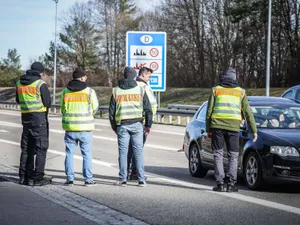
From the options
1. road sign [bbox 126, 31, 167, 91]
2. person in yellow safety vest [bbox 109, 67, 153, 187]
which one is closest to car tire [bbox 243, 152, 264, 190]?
person in yellow safety vest [bbox 109, 67, 153, 187]

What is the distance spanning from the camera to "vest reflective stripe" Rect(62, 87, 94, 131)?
10.6 m

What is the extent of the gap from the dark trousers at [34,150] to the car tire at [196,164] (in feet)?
8.56

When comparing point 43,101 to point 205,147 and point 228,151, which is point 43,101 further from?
point 228,151

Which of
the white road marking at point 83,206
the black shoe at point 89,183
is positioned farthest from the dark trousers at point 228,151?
the white road marking at point 83,206

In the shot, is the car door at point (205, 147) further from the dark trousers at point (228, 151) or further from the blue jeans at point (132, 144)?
the blue jeans at point (132, 144)

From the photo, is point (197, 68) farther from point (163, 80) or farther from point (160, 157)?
point (160, 157)

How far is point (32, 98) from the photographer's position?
1080cm

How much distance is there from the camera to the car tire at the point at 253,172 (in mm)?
10039

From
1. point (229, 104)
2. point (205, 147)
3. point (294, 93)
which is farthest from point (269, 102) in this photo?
point (294, 93)

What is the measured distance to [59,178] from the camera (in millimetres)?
11695

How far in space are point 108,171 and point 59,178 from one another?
1.39 metres

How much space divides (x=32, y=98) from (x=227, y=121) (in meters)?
2.91

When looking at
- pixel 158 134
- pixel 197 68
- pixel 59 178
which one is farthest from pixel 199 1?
pixel 59 178

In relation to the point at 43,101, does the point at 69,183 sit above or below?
below
